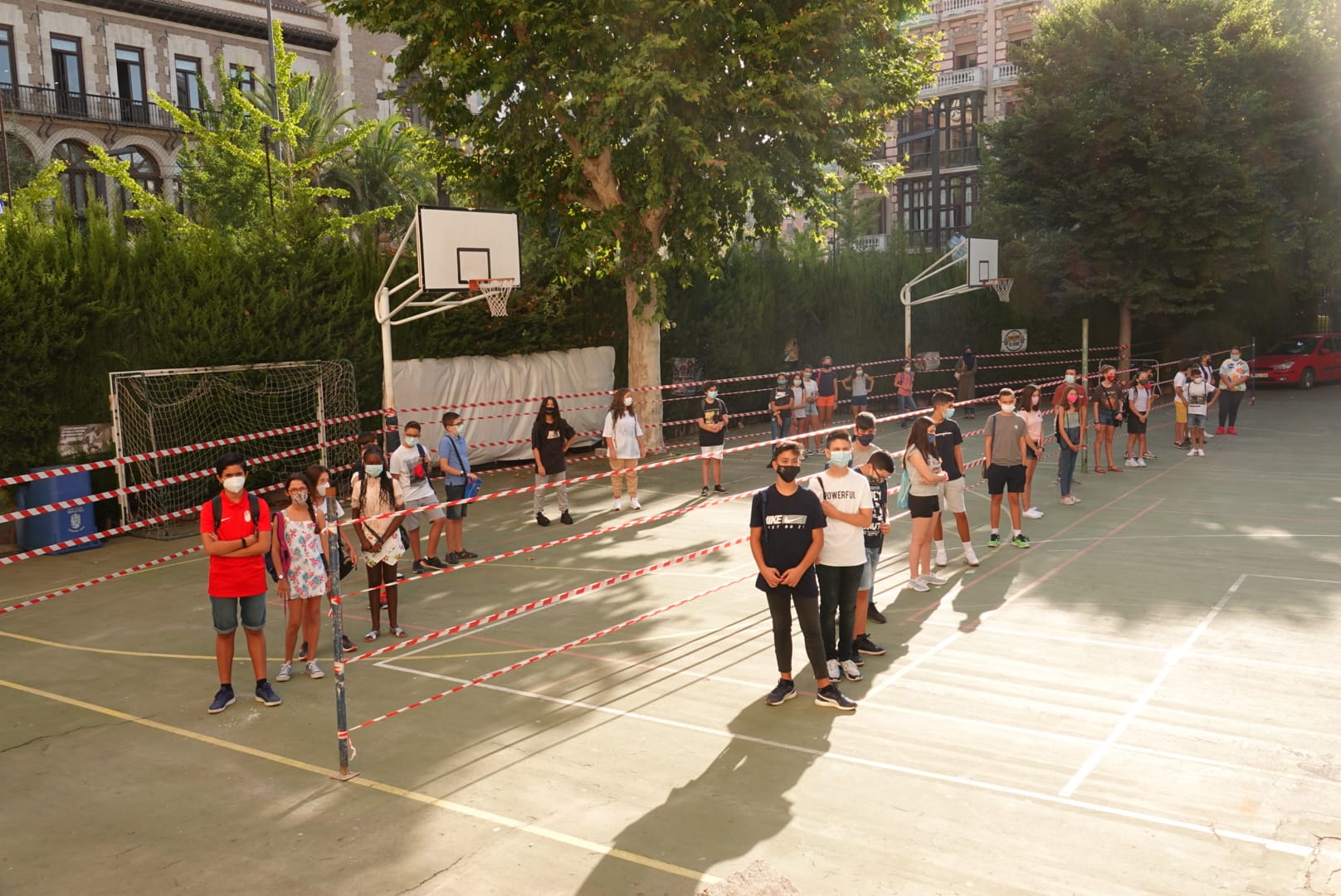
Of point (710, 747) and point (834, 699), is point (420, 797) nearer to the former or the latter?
point (710, 747)

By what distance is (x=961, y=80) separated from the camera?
2082 inches

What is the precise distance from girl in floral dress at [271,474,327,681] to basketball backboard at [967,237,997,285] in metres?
23.5

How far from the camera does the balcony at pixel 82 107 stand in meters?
37.8

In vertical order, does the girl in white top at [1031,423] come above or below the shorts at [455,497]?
above

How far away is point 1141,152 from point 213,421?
26389 mm

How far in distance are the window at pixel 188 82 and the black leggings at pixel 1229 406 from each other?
3639 cm

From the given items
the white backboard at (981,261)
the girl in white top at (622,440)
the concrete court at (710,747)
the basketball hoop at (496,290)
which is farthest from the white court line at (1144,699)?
the white backboard at (981,261)

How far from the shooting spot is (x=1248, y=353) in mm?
40031

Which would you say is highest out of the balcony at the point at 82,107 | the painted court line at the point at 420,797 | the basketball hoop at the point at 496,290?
the balcony at the point at 82,107

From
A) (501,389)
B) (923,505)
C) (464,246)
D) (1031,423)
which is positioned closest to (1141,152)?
(501,389)

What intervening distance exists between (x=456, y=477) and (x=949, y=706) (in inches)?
283

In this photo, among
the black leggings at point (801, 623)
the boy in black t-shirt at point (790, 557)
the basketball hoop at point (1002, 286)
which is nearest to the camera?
the boy in black t-shirt at point (790, 557)

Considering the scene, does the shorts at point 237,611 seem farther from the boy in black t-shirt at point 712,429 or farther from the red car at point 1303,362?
the red car at point 1303,362

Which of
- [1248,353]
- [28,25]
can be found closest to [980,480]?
[1248,353]
